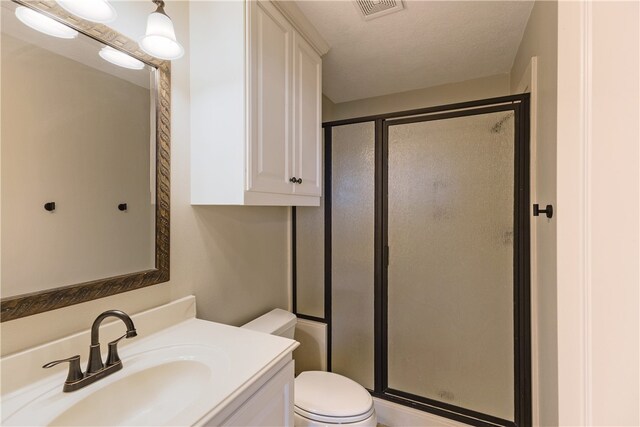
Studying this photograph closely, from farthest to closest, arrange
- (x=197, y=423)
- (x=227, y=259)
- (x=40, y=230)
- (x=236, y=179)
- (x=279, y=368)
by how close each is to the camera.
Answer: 1. (x=227, y=259)
2. (x=236, y=179)
3. (x=279, y=368)
4. (x=40, y=230)
5. (x=197, y=423)

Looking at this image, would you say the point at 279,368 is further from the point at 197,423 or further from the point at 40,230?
the point at 40,230

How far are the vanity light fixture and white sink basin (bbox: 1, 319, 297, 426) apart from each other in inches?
39.9

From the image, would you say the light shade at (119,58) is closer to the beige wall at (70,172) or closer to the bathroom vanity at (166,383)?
the beige wall at (70,172)

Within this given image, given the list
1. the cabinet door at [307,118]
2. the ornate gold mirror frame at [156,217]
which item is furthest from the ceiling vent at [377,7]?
the ornate gold mirror frame at [156,217]

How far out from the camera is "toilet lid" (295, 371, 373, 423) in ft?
4.21

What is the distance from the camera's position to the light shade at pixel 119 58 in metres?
0.94

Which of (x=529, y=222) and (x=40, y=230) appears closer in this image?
(x=40, y=230)

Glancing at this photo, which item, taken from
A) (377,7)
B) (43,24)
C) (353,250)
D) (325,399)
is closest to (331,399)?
(325,399)

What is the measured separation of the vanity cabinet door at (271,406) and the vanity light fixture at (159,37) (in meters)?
1.16

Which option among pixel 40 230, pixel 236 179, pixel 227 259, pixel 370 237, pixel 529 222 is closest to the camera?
pixel 40 230

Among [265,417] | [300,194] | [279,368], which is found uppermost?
[300,194]

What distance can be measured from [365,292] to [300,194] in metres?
0.78

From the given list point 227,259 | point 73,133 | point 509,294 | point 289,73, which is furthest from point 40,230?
point 509,294

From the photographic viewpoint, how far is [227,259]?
1457 mm
